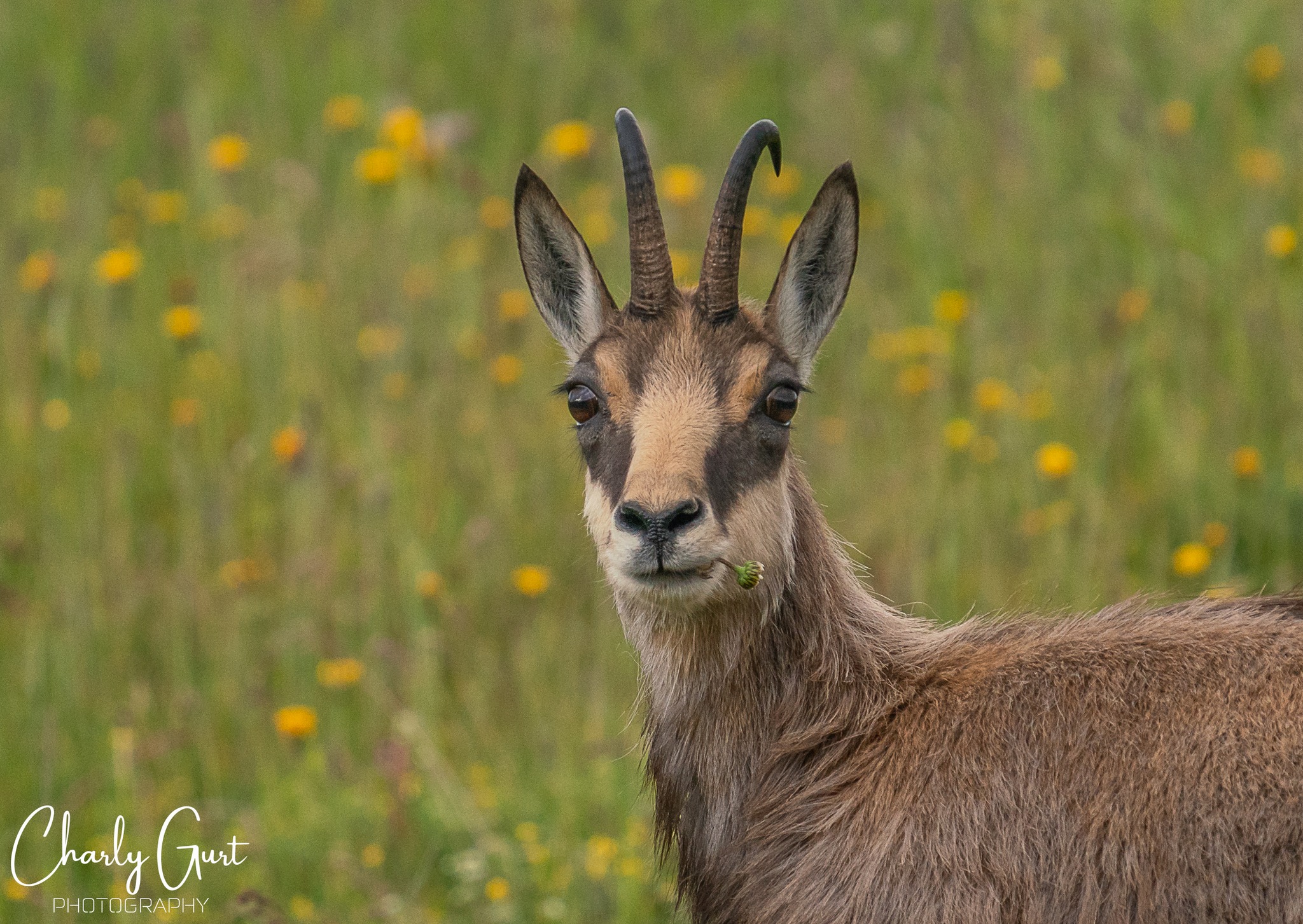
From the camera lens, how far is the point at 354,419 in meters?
7.48

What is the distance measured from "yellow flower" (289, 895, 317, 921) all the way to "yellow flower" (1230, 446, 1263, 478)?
3863 mm

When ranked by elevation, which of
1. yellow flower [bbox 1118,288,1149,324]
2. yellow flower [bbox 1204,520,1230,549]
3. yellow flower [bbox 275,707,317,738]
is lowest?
yellow flower [bbox 1204,520,1230,549]

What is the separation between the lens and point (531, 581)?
6.02m

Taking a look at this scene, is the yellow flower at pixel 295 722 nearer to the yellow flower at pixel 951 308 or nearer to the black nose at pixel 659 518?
the black nose at pixel 659 518

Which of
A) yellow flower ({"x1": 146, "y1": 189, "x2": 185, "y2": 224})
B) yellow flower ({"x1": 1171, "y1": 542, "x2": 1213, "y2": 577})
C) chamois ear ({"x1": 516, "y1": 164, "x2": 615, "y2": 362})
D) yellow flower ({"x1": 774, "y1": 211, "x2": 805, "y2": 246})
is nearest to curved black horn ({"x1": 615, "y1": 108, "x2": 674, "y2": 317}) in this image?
chamois ear ({"x1": 516, "y1": 164, "x2": 615, "y2": 362})

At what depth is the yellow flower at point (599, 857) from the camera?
16.5 feet

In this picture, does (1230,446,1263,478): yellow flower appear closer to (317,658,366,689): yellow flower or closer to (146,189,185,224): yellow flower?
(317,658,366,689): yellow flower

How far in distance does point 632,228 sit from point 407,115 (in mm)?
3647

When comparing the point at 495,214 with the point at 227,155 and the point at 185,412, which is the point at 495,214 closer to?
the point at 227,155

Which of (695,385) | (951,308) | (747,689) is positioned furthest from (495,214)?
(747,689)

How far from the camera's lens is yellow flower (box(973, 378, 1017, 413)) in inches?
264

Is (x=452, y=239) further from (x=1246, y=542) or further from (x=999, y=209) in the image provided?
(x=1246, y=542)

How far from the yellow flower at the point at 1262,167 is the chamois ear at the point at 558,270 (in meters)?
4.49

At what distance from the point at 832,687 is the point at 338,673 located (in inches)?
94.7
